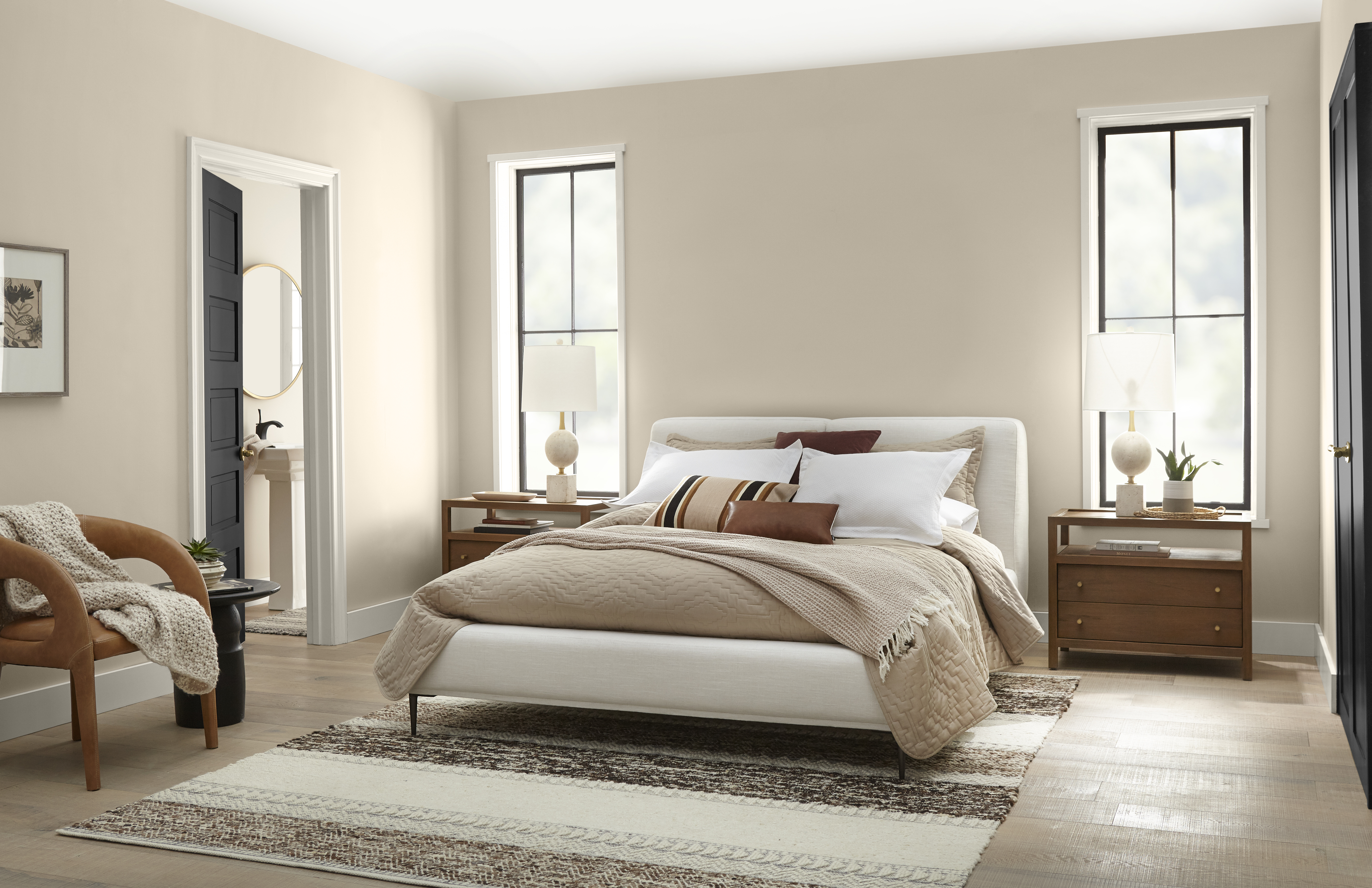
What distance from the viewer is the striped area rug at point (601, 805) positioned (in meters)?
2.70

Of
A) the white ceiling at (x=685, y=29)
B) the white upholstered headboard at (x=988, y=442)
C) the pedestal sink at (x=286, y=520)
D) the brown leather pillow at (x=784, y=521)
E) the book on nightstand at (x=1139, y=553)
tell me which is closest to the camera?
the brown leather pillow at (x=784, y=521)

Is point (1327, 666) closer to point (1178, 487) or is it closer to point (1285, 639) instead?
point (1285, 639)

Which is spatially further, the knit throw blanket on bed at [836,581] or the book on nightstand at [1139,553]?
the book on nightstand at [1139,553]

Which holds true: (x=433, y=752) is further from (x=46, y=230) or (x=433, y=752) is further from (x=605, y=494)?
(x=605, y=494)

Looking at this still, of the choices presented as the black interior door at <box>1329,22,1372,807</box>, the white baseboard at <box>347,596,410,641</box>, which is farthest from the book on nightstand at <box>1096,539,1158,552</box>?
the white baseboard at <box>347,596,410,641</box>

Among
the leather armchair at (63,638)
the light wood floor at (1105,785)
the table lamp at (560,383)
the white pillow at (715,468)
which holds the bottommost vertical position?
the light wood floor at (1105,785)

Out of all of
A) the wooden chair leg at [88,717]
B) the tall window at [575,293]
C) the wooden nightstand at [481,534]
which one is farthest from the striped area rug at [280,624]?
the wooden chair leg at [88,717]

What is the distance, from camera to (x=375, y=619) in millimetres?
5648

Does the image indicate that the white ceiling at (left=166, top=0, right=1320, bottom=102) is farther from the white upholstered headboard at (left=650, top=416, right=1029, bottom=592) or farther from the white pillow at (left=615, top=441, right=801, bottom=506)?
the white pillow at (left=615, top=441, right=801, bottom=506)

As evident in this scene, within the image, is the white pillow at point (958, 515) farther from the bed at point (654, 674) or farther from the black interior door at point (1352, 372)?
the bed at point (654, 674)

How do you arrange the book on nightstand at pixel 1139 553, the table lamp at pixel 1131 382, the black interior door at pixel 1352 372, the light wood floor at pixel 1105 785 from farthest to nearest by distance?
the table lamp at pixel 1131 382 < the book on nightstand at pixel 1139 553 < the black interior door at pixel 1352 372 < the light wood floor at pixel 1105 785

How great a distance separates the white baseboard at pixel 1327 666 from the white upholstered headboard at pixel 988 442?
1.15 m

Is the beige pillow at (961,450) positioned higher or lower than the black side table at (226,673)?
higher

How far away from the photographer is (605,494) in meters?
6.14
